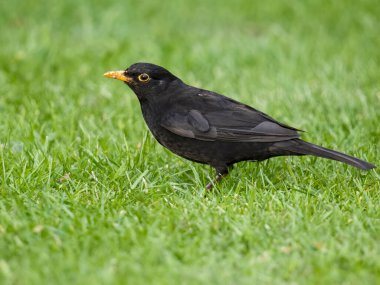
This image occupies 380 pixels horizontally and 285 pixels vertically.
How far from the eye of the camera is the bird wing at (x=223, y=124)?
4.90m

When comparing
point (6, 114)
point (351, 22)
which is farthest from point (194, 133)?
point (351, 22)

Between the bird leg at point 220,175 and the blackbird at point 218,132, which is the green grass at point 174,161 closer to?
the bird leg at point 220,175

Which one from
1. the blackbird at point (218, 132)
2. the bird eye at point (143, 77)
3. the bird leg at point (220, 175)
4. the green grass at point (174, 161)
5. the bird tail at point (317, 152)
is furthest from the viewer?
the bird eye at point (143, 77)

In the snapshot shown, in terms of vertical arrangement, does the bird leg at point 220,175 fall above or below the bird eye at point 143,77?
below

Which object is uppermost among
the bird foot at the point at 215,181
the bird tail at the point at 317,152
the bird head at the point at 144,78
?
the bird head at the point at 144,78

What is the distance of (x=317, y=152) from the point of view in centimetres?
473

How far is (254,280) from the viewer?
3.39 m

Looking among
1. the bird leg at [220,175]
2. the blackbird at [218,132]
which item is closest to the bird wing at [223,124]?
the blackbird at [218,132]

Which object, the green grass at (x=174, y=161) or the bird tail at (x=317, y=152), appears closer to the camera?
the green grass at (x=174, y=161)

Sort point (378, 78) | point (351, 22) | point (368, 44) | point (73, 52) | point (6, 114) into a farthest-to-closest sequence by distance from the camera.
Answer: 1. point (351, 22)
2. point (368, 44)
3. point (73, 52)
4. point (378, 78)
5. point (6, 114)

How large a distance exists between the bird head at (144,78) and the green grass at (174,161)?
16.1 inches

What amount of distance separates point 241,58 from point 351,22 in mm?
2537

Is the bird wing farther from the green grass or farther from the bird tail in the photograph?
the green grass

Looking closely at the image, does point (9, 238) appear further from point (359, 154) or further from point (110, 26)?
point (110, 26)
